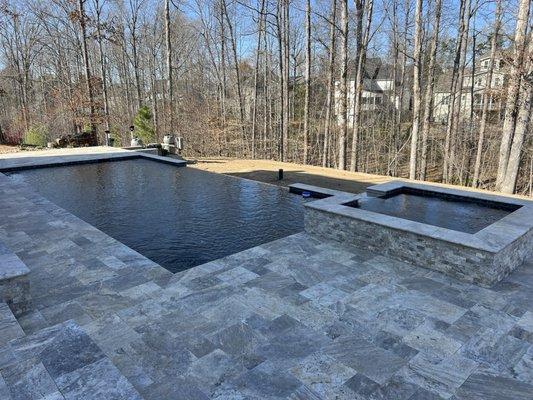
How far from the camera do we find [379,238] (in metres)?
4.41

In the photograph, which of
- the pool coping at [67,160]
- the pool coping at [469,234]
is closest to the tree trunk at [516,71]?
the pool coping at [469,234]

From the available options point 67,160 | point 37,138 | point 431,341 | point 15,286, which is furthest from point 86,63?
point 431,341

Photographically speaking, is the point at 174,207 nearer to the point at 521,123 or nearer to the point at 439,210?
the point at 439,210

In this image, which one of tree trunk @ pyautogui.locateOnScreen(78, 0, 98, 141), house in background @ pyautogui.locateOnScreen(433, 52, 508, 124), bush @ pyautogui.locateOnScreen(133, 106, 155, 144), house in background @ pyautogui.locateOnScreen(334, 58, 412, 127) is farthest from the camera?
house in background @ pyautogui.locateOnScreen(334, 58, 412, 127)

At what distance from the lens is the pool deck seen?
7.43 feet

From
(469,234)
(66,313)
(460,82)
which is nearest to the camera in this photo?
(66,313)

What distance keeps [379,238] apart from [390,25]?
602 inches

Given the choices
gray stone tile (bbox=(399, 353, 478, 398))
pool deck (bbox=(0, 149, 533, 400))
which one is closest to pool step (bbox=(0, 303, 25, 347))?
pool deck (bbox=(0, 149, 533, 400))

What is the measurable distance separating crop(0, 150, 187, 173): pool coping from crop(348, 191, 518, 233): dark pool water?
19.9 feet

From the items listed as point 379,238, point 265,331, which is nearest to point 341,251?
point 379,238

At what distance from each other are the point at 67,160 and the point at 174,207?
18.5 ft

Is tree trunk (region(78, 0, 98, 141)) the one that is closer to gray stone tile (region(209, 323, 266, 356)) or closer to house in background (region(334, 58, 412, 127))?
house in background (region(334, 58, 412, 127))

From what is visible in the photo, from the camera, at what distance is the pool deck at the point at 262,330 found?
7.43 ft

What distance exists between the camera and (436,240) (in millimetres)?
3939
